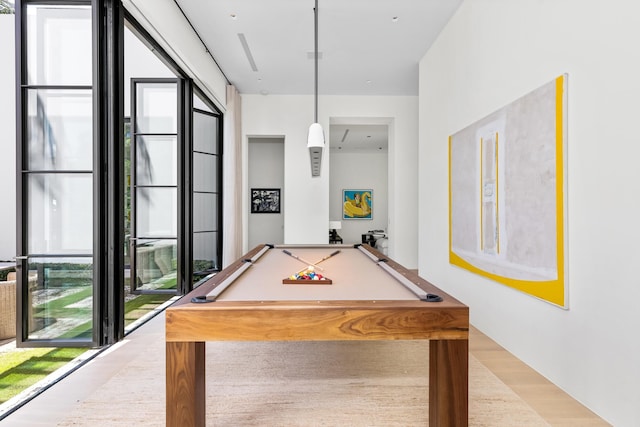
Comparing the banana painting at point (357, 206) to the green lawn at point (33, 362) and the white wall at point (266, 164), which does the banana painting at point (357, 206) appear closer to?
the white wall at point (266, 164)

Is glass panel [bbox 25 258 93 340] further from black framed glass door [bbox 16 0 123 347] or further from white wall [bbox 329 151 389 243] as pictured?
white wall [bbox 329 151 389 243]

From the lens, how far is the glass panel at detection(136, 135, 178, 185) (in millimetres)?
4555

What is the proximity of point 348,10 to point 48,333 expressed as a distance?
389 cm

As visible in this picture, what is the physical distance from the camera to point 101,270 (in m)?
2.62

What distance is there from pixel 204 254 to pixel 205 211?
0.63 m

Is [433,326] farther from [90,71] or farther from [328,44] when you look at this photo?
[328,44]

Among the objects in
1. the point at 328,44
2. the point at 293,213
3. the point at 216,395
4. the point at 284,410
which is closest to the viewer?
the point at 284,410

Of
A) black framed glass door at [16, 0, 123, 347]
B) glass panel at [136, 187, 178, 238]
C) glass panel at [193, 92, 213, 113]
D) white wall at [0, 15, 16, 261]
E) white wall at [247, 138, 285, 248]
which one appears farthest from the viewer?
white wall at [247, 138, 285, 248]

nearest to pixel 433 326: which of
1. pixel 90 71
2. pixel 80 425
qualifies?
pixel 80 425

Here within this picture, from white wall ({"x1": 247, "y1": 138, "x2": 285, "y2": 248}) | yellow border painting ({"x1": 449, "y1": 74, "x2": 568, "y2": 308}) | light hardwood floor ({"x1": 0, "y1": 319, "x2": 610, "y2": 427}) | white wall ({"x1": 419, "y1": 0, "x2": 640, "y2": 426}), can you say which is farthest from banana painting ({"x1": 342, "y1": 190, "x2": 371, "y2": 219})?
light hardwood floor ({"x1": 0, "y1": 319, "x2": 610, "y2": 427})

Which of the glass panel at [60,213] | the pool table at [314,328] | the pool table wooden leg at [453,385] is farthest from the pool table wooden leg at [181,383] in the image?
the glass panel at [60,213]

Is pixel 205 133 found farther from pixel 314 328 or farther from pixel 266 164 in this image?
pixel 314 328

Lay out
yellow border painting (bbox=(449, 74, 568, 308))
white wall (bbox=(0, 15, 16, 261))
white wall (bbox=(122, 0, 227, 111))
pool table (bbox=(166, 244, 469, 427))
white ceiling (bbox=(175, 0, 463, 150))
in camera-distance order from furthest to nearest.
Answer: white wall (bbox=(0, 15, 16, 261))
white ceiling (bbox=(175, 0, 463, 150))
white wall (bbox=(122, 0, 227, 111))
yellow border painting (bbox=(449, 74, 568, 308))
pool table (bbox=(166, 244, 469, 427))

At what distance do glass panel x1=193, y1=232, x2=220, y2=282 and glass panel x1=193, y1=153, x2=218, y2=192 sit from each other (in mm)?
698
